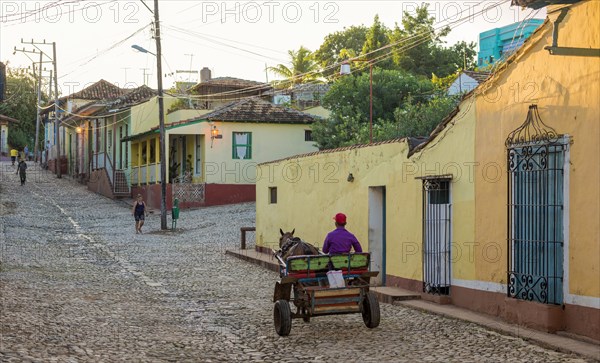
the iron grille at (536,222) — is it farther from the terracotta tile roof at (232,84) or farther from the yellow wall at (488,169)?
the terracotta tile roof at (232,84)

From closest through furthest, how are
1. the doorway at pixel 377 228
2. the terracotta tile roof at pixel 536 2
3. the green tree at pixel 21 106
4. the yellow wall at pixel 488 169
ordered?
1. the terracotta tile roof at pixel 536 2
2. the yellow wall at pixel 488 169
3. the doorway at pixel 377 228
4. the green tree at pixel 21 106

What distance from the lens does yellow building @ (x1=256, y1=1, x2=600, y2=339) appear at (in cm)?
1062

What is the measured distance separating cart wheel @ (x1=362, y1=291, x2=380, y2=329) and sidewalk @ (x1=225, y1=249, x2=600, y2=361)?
4.94 feet

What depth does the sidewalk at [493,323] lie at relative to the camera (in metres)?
10.0

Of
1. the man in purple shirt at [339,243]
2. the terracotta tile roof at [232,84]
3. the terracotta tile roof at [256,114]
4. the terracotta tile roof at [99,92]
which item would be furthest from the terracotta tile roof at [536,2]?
the terracotta tile roof at [99,92]

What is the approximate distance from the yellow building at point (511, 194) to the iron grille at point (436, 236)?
2 cm

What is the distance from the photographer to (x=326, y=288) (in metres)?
11.3

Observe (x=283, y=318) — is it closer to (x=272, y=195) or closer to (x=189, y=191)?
(x=272, y=195)

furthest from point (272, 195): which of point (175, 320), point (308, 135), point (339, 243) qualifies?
point (308, 135)

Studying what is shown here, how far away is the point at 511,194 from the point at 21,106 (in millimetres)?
77517

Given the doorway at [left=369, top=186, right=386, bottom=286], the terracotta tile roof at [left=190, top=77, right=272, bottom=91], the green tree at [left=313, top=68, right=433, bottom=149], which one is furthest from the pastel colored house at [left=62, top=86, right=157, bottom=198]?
the doorway at [left=369, top=186, right=386, bottom=286]

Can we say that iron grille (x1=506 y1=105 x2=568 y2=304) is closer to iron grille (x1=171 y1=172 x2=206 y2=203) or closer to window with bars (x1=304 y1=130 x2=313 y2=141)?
iron grille (x1=171 y1=172 x2=206 y2=203)

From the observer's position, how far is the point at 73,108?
64.9 meters

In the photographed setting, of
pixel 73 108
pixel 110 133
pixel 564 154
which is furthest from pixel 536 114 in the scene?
pixel 73 108
